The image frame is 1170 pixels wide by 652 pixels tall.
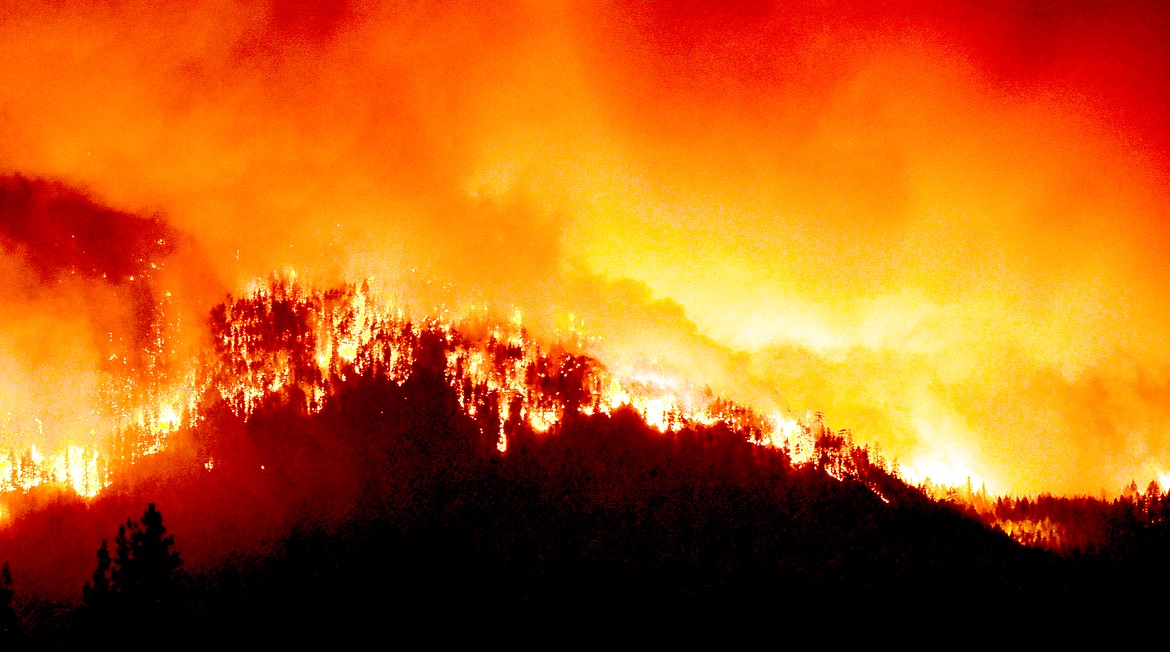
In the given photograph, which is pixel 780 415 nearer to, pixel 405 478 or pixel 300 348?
pixel 405 478

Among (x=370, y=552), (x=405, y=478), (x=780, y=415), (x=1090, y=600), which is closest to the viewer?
(x=1090, y=600)

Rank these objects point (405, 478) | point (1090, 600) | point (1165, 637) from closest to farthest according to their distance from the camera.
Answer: point (1165, 637), point (1090, 600), point (405, 478)

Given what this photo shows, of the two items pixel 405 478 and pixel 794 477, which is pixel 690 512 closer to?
pixel 794 477

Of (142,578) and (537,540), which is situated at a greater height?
(537,540)

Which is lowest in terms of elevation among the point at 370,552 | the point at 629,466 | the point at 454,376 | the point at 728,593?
the point at 728,593

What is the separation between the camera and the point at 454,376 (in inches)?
4173

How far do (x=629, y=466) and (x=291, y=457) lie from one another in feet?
140

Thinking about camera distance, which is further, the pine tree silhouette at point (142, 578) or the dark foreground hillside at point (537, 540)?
the dark foreground hillside at point (537, 540)

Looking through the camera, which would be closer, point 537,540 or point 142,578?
point 142,578

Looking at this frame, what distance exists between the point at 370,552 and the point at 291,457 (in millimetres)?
16092

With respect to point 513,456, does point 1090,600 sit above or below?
below

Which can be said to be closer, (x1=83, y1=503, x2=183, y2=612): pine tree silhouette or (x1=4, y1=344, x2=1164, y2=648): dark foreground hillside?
(x1=83, y1=503, x2=183, y2=612): pine tree silhouette

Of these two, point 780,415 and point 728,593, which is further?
point 780,415

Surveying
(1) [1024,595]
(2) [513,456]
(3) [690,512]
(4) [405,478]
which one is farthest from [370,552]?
(1) [1024,595]
